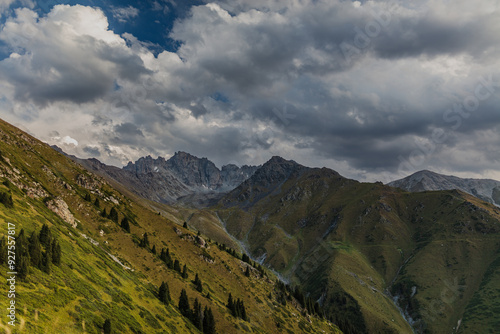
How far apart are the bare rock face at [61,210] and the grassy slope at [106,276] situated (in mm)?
3165

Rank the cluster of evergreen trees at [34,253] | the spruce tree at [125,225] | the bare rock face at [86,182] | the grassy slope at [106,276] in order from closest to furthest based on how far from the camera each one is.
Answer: the cluster of evergreen trees at [34,253]
the grassy slope at [106,276]
the spruce tree at [125,225]
the bare rock face at [86,182]

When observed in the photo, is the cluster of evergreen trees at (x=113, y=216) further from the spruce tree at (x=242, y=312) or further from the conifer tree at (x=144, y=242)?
the spruce tree at (x=242, y=312)

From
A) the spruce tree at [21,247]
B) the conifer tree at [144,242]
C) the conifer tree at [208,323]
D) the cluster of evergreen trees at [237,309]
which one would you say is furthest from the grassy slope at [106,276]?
the conifer tree at [208,323]

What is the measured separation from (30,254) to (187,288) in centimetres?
5873

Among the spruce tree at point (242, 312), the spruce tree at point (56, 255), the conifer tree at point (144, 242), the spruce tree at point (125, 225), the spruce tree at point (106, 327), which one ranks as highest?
the spruce tree at point (56, 255)

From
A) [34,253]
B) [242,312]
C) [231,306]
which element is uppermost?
[34,253]

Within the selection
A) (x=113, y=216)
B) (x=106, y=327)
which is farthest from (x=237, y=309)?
(x=106, y=327)

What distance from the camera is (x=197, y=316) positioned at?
266 ft

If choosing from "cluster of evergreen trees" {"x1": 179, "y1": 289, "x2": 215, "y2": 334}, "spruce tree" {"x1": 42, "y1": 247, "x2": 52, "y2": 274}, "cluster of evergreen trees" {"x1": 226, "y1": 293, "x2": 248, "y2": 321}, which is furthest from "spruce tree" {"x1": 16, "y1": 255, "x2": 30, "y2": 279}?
"cluster of evergreen trees" {"x1": 226, "y1": 293, "x2": 248, "y2": 321}

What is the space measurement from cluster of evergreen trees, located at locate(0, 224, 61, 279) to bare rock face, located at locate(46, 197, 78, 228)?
114ft

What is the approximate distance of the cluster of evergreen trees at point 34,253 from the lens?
129 ft

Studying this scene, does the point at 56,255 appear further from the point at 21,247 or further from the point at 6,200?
the point at 6,200

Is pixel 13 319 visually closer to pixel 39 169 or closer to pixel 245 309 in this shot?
pixel 245 309

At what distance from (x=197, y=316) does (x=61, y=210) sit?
182 ft
